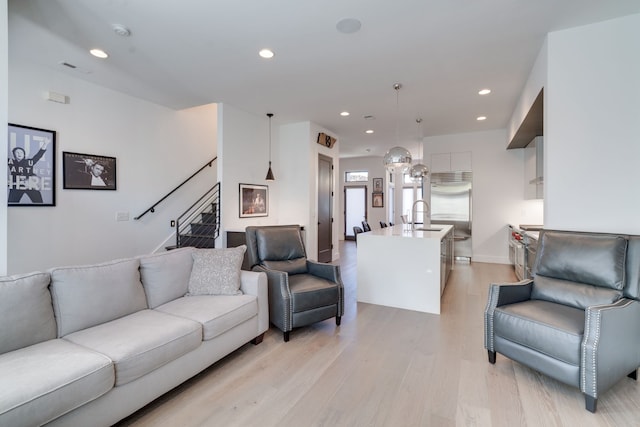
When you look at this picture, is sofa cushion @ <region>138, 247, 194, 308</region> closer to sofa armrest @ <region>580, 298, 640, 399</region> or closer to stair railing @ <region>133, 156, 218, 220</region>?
stair railing @ <region>133, 156, 218, 220</region>

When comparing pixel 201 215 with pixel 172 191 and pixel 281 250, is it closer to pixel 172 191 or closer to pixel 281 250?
pixel 172 191

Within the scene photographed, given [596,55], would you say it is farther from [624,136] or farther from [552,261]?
[552,261]

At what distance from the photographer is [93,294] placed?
2.09m

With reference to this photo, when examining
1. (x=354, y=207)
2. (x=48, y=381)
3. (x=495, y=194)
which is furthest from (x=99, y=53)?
(x=354, y=207)

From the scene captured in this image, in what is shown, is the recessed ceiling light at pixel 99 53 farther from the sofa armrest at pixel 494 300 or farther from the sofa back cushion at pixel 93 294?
the sofa armrest at pixel 494 300

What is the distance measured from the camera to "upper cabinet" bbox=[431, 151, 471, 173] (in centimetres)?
704

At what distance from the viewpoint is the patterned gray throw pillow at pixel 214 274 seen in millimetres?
2760

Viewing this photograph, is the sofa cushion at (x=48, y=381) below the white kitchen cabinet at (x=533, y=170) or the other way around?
below

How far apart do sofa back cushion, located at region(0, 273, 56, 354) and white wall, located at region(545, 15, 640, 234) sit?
13.6ft

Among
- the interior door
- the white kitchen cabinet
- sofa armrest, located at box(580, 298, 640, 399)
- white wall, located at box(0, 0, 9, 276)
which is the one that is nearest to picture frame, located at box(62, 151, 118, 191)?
white wall, located at box(0, 0, 9, 276)

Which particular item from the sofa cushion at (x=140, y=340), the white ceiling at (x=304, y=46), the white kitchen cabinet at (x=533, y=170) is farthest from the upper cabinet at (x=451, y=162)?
the sofa cushion at (x=140, y=340)

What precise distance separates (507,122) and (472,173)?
4.17 ft

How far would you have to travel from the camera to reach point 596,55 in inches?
112

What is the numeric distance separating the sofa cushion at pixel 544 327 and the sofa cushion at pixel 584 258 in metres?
0.29
